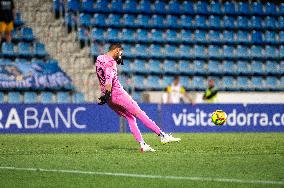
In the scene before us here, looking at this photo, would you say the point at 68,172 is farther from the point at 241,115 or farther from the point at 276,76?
the point at 276,76

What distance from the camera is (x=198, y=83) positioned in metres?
26.6

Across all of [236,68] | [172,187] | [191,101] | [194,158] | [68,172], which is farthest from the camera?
→ [236,68]

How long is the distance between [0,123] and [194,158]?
1163 cm

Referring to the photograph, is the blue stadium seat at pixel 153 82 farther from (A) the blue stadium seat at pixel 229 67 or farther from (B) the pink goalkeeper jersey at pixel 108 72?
(B) the pink goalkeeper jersey at pixel 108 72

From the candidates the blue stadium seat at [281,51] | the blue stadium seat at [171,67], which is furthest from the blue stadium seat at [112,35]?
the blue stadium seat at [281,51]

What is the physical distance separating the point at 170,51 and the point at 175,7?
2.38 m

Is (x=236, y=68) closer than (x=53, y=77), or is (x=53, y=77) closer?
(x=53, y=77)

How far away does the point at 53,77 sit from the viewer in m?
23.3

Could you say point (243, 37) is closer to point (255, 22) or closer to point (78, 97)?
point (255, 22)

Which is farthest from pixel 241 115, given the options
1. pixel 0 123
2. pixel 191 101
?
pixel 0 123

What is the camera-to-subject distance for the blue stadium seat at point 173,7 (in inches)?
1118

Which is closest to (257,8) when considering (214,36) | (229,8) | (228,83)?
(229,8)

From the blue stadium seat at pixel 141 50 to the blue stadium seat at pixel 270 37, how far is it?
18.8 feet

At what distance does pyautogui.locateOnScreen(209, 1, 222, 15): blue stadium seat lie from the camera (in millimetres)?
29087
